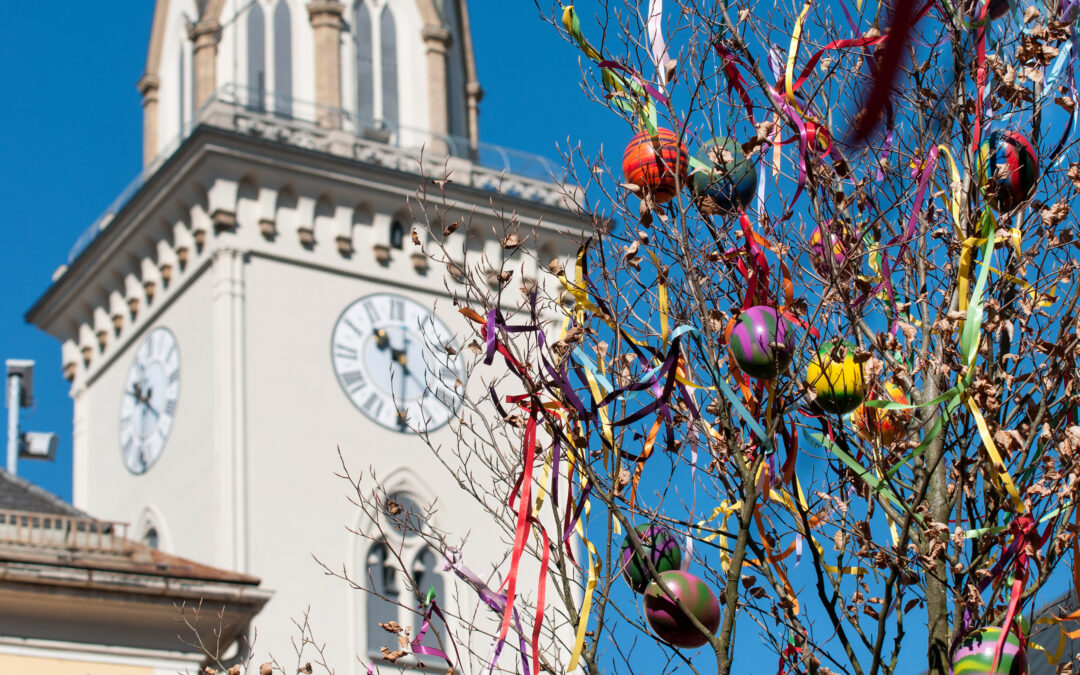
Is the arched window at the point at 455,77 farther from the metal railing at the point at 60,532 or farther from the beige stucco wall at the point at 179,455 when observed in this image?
the metal railing at the point at 60,532

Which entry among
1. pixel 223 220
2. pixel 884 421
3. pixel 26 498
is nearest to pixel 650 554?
pixel 884 421

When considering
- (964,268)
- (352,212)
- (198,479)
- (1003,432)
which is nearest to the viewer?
(1003,432)

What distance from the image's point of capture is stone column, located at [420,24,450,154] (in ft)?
115

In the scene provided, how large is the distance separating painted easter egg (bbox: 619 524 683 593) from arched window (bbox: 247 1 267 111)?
26.7 m

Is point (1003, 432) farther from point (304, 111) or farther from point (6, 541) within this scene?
point (304, 111)

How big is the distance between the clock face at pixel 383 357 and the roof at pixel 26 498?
16.7 ft

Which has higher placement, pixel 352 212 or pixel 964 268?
pixel 352 212

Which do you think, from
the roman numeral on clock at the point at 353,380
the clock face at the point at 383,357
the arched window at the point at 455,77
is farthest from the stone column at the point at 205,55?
the roman numeral on clock at the point at 353,380

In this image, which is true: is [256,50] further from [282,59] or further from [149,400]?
[149,400]

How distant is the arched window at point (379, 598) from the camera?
29.3 metres

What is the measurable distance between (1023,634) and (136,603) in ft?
49.5

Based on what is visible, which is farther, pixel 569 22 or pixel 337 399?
pixel 337 399

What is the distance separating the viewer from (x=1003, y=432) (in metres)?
8.11

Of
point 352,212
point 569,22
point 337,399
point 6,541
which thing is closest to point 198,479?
point 337,399
